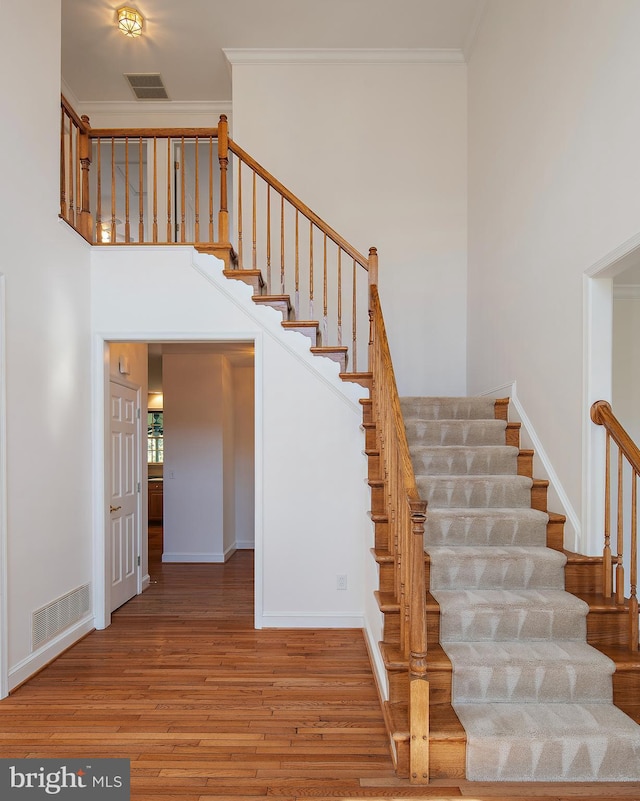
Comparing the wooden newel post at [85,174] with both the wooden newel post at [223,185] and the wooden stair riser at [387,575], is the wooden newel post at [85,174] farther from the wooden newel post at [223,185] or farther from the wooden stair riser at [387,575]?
the wooden stair riser at [387,575]

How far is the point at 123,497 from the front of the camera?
5.33 meters

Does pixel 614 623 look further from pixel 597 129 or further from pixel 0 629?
pixel 0 629

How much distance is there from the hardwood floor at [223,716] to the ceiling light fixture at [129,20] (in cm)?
529

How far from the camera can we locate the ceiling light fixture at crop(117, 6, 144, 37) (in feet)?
17.5

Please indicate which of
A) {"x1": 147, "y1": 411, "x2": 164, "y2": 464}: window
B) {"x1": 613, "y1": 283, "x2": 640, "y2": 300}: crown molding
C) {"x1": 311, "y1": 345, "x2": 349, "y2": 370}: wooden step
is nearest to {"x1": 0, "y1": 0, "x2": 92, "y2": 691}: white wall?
{"x1": 311, "y1": 345, "x2": 349, "y2": 370}: wooden step

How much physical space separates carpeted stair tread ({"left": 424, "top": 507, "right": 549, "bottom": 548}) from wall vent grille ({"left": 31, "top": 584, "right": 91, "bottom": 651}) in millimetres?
2500

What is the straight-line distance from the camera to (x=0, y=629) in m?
3.31

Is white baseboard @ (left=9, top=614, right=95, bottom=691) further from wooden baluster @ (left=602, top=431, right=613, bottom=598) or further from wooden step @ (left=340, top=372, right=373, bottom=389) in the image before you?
wooden baluster @ (left=602, top=431, right=613, bottom=598)

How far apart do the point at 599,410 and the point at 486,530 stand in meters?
0.97

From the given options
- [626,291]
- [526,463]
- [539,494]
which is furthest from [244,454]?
[626,291]

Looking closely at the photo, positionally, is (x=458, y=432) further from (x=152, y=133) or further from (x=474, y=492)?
(x=152, y=133)

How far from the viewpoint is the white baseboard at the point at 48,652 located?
138 inches

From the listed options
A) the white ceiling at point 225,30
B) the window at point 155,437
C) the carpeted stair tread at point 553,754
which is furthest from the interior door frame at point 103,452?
the window at point 155,437

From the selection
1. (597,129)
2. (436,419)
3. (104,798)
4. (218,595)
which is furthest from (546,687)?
(218,595)
